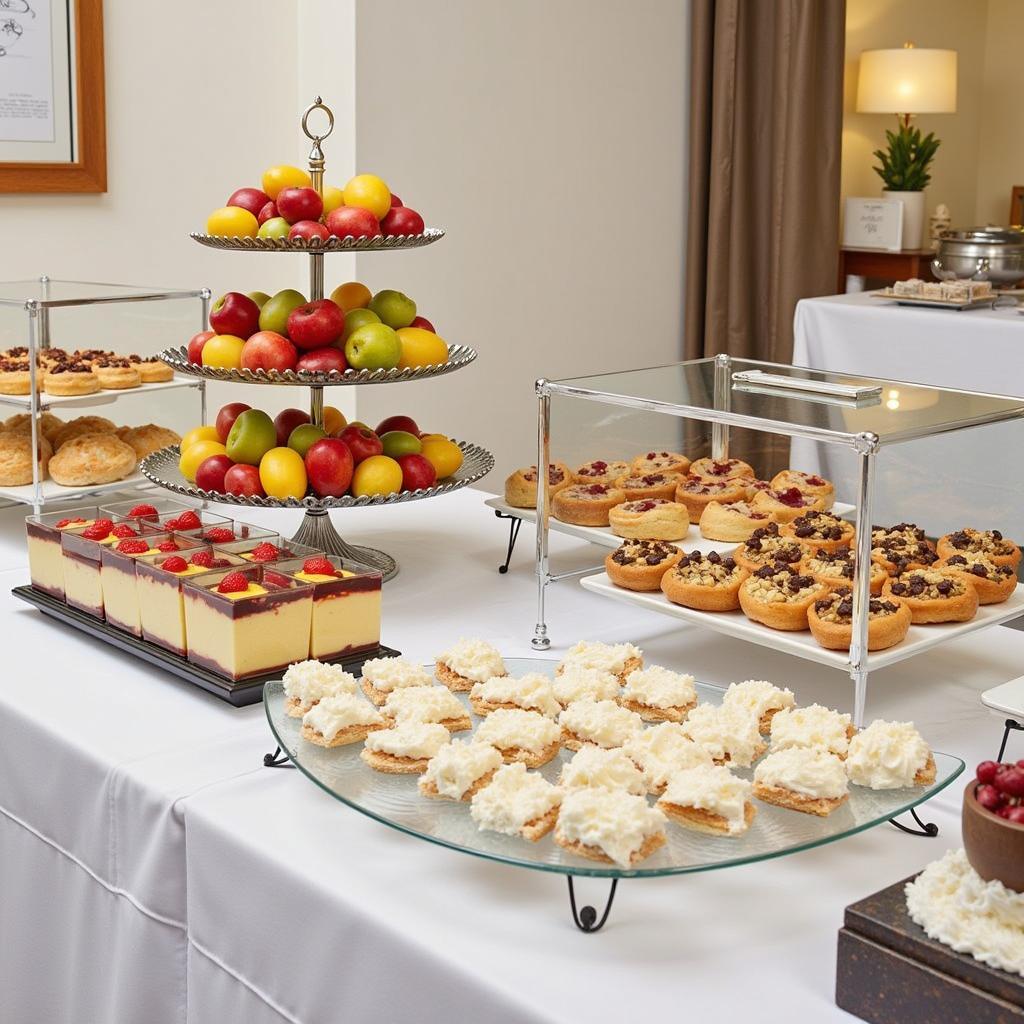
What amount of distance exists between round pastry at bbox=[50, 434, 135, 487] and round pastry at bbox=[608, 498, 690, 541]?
757 mm

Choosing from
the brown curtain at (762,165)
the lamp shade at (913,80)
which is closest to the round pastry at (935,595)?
the brown curtain at (762,165)

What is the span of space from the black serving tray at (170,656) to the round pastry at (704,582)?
28 centimetres

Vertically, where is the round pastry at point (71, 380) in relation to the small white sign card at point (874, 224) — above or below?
below

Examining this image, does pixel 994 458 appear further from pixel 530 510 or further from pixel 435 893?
pixel 435 893

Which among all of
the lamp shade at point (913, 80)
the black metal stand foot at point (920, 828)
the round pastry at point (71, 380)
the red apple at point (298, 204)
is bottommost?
the black metal stand foot at point (920, 828)

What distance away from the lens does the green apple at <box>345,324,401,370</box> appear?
1492mm

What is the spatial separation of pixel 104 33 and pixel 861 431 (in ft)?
6.99

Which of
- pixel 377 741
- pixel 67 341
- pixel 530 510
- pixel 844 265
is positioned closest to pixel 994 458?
pixel 530 510

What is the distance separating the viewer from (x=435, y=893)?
2.87ft

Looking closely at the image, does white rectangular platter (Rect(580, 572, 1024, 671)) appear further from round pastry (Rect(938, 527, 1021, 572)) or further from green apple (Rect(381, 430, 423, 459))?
green apple (Rect(381, 430, 423, 459))

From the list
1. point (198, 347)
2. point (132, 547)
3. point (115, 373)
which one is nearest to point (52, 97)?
point (115, 373)

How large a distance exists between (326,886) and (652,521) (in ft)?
2.17

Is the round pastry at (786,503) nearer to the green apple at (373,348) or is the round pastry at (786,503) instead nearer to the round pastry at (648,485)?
the round pastry at (648,485)

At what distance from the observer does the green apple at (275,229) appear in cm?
149
